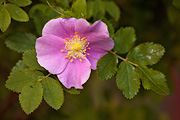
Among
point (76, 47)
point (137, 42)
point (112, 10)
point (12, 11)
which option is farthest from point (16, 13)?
point (137, 42)

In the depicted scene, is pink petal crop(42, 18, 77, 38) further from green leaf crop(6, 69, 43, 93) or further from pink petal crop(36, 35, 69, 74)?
green leaf crop(6, 69, 43, 93)

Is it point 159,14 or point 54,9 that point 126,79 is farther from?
point 159,14

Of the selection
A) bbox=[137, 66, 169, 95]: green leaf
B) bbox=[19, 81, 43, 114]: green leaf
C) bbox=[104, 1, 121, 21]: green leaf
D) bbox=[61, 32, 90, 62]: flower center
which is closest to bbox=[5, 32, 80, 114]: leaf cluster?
bbox=[19, 81, 43, 114]: green leaf

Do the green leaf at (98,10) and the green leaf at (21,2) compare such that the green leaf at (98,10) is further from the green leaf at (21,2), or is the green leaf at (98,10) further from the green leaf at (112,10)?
the green leaf at (21,2)

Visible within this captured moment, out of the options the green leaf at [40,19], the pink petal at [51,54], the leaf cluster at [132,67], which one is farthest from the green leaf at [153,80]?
the green leaf at [40,19]

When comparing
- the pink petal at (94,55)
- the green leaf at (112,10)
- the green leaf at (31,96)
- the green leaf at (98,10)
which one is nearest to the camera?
the green leaf at (31,96)

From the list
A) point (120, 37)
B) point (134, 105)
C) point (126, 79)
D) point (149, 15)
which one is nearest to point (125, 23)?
point (149, 15)
